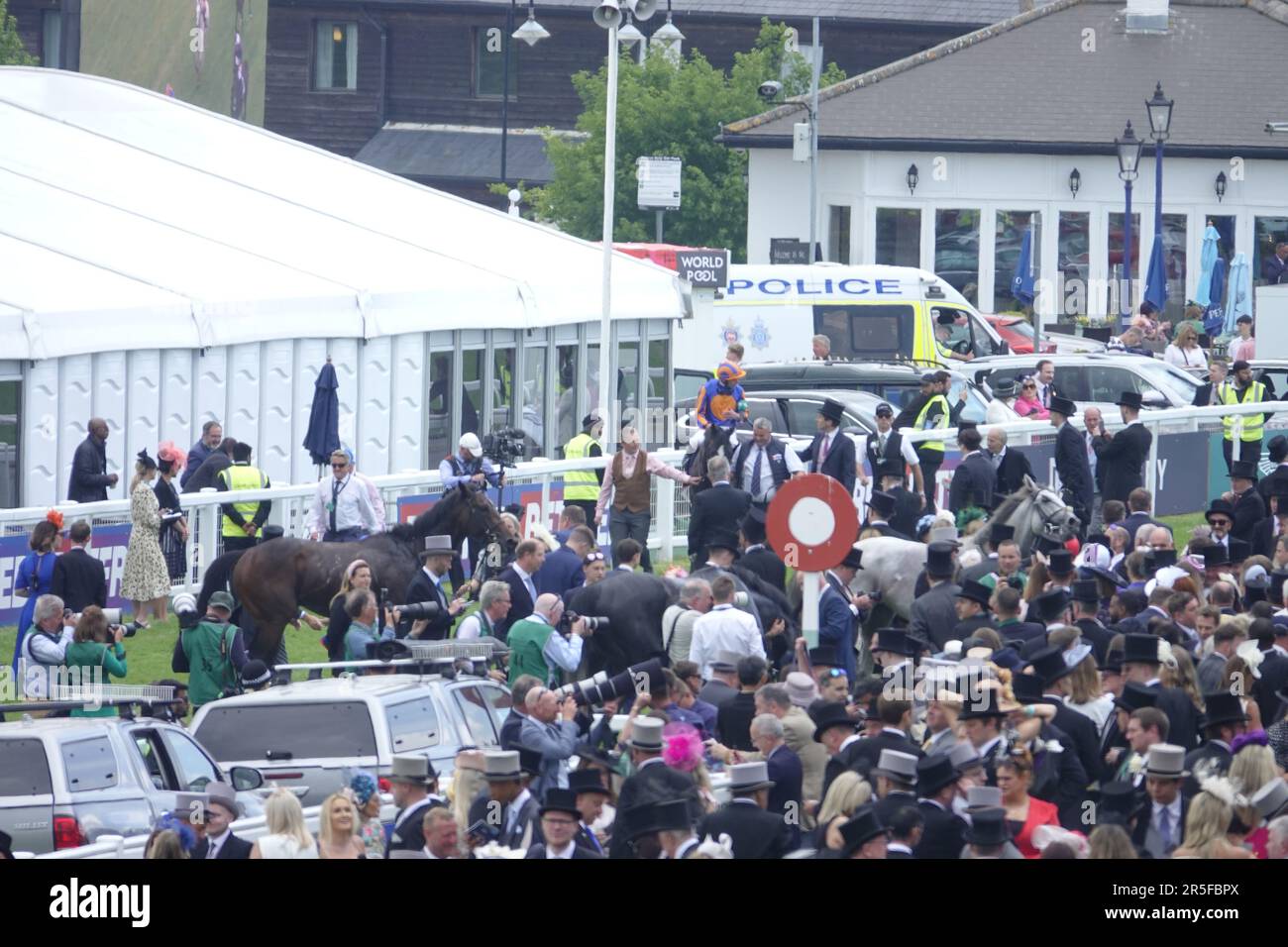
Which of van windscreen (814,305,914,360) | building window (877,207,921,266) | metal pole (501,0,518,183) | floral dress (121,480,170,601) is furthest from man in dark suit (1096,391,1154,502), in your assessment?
metal pole (501,0,518,183)

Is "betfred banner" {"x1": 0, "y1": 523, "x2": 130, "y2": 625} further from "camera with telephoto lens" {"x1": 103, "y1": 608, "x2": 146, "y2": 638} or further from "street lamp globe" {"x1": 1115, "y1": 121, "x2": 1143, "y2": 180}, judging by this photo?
"street lamp globe" {"x1": 1115, "y1": 121, "x2": 1143, "y2": 180}

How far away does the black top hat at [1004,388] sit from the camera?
28.3 meters

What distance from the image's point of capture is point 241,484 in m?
23.0

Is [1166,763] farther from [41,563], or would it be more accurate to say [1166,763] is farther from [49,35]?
[49,35]

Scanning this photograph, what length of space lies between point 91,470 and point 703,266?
13.3 metres

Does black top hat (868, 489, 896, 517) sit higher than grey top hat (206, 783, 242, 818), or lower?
higher

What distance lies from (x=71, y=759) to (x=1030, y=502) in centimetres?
964

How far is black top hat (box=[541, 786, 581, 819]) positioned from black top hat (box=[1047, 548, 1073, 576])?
6597 millimetres

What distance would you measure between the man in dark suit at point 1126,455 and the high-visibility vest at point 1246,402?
3.71 metres

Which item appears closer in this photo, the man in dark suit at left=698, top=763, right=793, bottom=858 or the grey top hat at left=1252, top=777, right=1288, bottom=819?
the man in dark suit at left=698, top=763, right=793, bottom=858

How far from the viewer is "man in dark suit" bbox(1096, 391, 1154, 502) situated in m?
24.4

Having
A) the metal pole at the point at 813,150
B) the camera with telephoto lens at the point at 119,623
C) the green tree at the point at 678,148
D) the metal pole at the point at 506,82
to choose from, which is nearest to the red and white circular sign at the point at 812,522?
the camera with telephoto lens at the point at 119,623

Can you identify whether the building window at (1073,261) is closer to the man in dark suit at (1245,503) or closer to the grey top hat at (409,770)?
the man in dark suit at (1245,503)

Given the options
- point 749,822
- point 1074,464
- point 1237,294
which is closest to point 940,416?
point 1074,464
